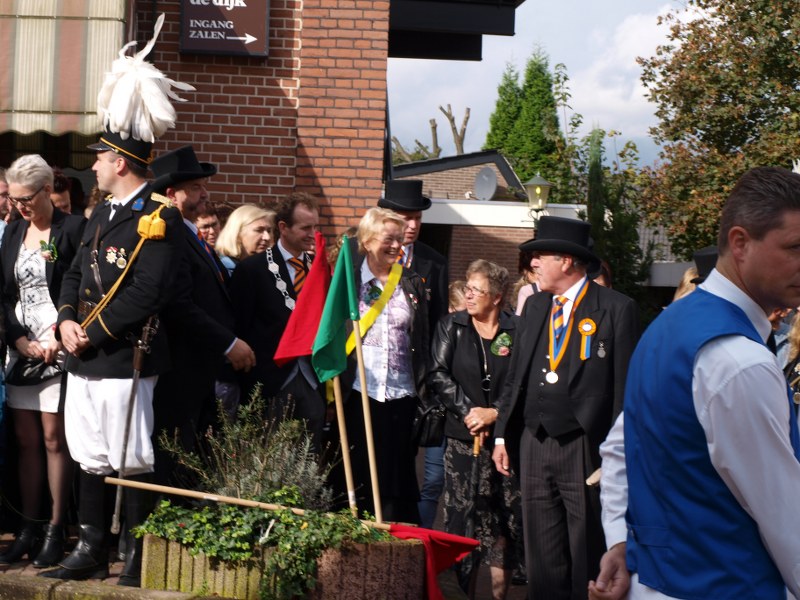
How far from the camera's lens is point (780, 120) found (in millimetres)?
25344

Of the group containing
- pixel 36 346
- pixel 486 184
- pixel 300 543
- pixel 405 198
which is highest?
pixel 486 184

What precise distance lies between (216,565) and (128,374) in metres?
1.05

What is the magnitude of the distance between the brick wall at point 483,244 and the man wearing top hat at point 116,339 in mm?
26646

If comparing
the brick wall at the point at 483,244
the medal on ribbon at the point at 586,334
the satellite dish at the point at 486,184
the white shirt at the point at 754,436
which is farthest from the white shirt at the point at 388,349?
the satellite dish at the point at 486,184

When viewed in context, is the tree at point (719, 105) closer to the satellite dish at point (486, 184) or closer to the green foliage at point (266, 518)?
the satellite dish at point (486, 184)

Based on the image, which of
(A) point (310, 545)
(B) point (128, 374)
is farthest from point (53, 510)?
(A) point (310, 545)

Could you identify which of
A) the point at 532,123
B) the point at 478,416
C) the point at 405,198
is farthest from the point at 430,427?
the point at 532,123

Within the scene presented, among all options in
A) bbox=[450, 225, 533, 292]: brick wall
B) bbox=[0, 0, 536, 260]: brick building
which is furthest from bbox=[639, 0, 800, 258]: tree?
bbox=[0, 0, 536, 260]: brick building

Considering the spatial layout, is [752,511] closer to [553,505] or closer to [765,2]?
[553,505]

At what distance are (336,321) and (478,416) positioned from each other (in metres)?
1.23

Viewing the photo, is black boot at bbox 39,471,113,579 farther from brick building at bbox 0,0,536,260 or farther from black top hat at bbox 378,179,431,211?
brick building at bbox 0,0,536,260

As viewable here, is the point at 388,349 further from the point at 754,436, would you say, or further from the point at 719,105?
the point at 719,105

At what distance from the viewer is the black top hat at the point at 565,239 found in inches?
229

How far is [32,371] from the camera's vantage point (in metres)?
6.20
